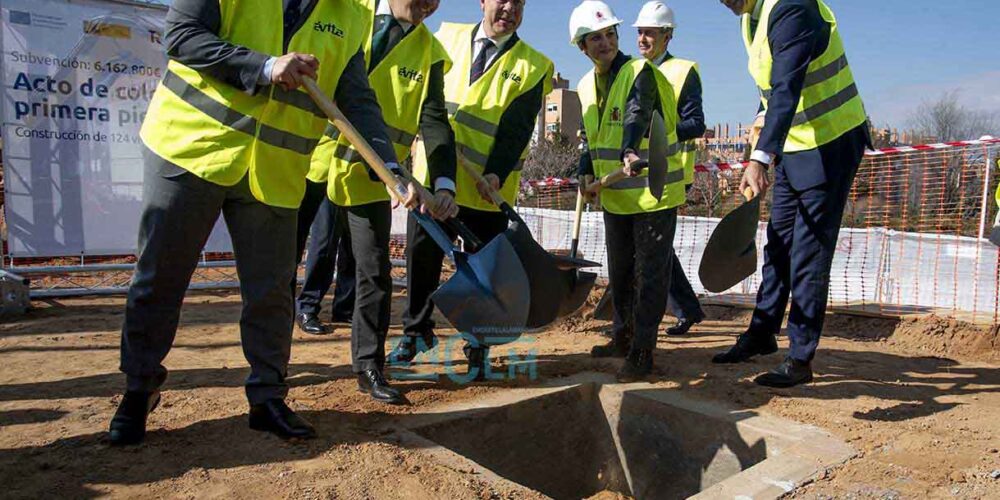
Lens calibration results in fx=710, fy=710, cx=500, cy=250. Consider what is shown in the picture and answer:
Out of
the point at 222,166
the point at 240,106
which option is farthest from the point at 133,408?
the point at 240,106

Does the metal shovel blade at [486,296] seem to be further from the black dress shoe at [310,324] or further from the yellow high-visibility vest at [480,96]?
the black dress shoe at [310,324]

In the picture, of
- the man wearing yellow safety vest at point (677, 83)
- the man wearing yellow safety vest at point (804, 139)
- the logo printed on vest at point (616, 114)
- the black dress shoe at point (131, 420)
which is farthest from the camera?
the man wearing yellow safety vest at point (677, 83)

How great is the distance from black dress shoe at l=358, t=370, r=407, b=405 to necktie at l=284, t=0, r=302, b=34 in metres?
1.59

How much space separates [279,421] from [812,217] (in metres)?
2.69

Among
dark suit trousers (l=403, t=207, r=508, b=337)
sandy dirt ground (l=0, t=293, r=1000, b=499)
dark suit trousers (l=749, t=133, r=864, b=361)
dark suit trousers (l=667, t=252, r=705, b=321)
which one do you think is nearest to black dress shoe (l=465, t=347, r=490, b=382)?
sandy dirt ground (l=0, t=293, r=1000, b=499)

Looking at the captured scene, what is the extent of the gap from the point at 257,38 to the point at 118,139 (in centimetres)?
503

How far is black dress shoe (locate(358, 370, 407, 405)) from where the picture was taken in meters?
3.29

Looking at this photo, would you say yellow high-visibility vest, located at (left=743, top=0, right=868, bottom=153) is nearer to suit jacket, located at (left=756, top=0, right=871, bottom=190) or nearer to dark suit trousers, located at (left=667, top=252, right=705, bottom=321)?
suit jacket, located at (left=756, top=0, right=871, bottom=190)

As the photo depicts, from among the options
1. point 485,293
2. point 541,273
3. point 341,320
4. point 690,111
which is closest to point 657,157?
point 541,273

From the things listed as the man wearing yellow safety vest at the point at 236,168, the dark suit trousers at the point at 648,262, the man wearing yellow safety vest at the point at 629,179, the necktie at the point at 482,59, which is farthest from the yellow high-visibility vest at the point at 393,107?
the dark suit trousers at the point at 648,262

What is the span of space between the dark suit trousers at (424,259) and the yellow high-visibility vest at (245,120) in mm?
1167

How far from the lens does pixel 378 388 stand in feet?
10.9

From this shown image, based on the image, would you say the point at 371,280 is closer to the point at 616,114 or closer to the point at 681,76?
the point at 616,114

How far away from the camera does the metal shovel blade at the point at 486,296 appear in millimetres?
2938
